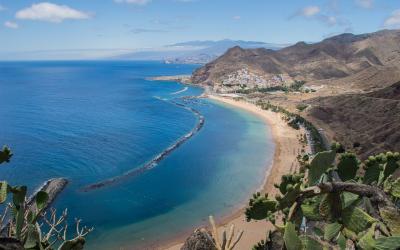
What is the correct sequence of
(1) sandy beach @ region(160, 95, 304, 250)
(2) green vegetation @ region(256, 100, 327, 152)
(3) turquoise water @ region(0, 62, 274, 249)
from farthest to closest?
1. (2) green vegetation @ region(256, 100, 327, 152)
2. (3) turquoise water @ region(0, 62, 274, 249)
3. (1) sandy beach @ region(160, 95, 304, 250)

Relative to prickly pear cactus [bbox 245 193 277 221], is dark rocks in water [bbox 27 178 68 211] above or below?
below

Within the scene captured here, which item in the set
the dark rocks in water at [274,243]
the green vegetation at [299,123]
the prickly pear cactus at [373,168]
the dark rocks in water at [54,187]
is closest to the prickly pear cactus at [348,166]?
the prickly pear cactus at [373,168]

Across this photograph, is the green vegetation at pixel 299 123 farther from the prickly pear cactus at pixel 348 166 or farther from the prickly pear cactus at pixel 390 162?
the prickly pear cactus at pixel 348 166

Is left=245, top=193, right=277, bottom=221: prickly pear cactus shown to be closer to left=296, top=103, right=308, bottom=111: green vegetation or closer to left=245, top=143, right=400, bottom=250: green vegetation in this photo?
left=245, top=143, right=400, bottom=250: green vegetation

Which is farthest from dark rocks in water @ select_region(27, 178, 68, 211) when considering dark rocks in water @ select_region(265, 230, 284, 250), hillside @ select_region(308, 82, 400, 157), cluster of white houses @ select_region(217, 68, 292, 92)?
cluster of white houses @ select_region(217, 68, 292, 92)

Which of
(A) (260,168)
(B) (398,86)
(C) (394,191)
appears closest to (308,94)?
(B) (398,86)

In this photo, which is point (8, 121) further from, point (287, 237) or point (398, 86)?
point (287, 237)

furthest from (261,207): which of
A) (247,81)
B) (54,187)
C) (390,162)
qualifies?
(247,81)
